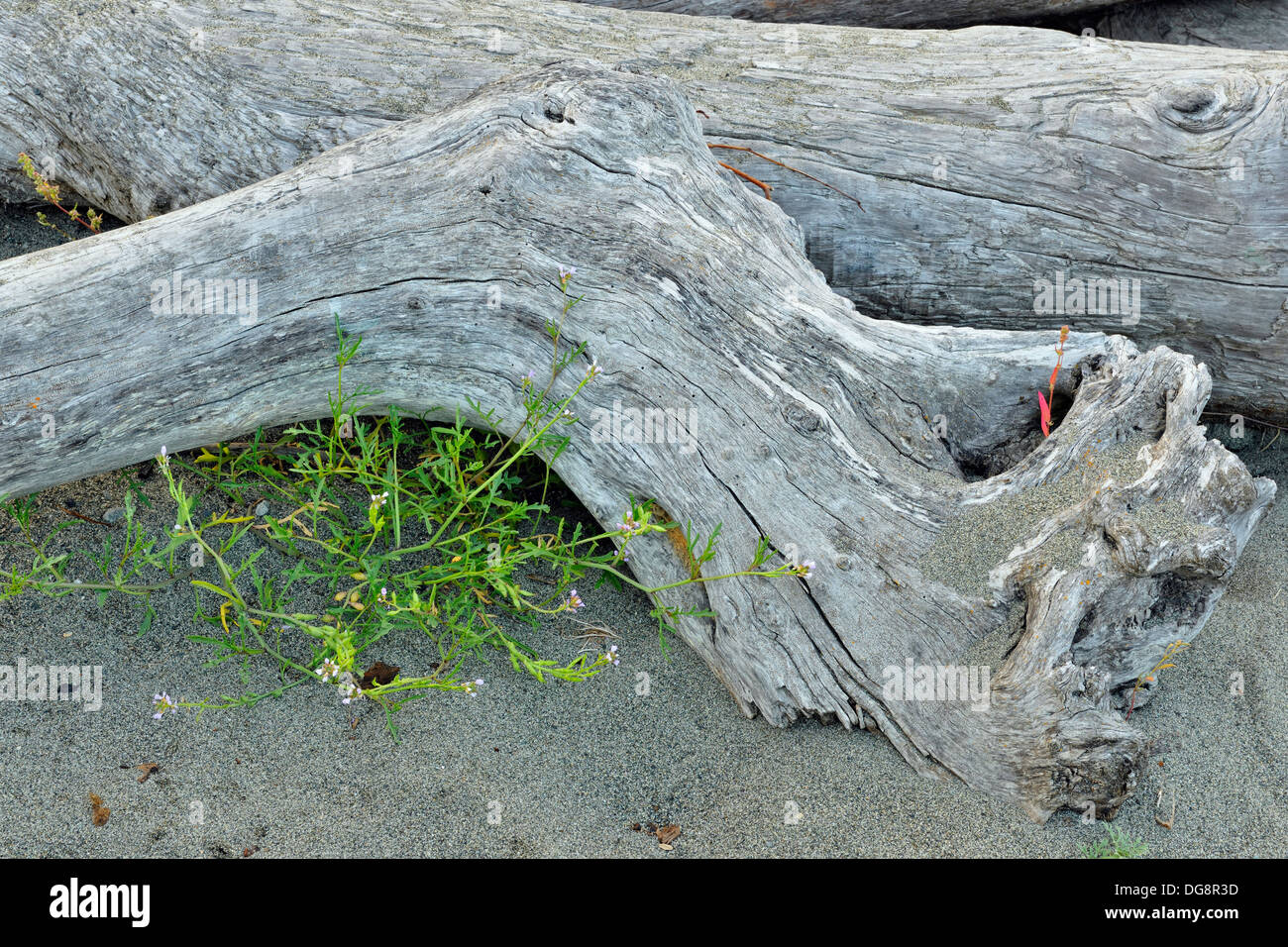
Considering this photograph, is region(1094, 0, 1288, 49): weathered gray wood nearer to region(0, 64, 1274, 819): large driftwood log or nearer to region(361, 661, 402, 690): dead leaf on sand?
region(0, 64, 1274, 819): large driftwood log

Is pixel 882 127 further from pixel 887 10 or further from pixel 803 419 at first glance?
pixel 803 419

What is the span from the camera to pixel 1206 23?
4375 millimetres

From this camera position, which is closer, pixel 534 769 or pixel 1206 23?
pixel 534 769

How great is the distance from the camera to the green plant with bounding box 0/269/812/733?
2864mm

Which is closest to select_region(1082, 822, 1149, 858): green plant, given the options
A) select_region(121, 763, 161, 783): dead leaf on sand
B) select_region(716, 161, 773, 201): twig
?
select_region(716, 161, 773, 201): twig

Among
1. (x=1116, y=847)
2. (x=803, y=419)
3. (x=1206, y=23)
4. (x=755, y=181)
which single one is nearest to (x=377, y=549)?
(x=803, y=419)

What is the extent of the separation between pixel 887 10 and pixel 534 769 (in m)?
3.40

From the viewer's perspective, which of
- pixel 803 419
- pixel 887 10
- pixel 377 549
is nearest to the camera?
pixel 803 419

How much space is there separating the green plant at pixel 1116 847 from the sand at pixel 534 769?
0.10 feet

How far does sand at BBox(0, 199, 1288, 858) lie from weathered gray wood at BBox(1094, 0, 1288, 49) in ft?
8.69

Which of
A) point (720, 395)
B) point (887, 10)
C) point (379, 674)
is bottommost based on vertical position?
point (379, 674)

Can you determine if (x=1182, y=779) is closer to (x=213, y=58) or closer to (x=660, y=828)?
(x=660, y=828)

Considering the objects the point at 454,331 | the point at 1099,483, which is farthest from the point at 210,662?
the point at 1099,483

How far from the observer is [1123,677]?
2.84m
